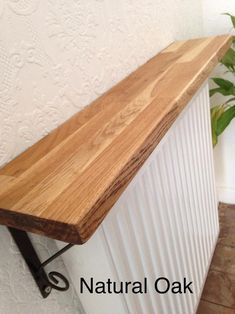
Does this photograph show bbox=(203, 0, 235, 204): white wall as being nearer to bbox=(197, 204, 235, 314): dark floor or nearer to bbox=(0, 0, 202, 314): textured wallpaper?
bbox=(197, 204, 235, 314): dark floor

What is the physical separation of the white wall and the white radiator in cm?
48

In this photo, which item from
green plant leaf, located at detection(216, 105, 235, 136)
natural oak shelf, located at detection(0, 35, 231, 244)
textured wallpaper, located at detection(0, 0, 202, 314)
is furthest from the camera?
green plant leaf, located at detection(216, 105, 235, 136)

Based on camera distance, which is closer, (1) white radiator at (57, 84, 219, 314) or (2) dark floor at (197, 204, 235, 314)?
(1) white radiator at (57, 84, 219, 314)

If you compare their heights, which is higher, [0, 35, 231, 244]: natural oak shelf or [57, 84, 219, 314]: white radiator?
[0, 35, 231, 244]: natural oak shelf

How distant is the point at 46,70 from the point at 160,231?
388mm

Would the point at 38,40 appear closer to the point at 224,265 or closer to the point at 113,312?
the point at 113,312

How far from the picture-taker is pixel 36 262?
0.48m

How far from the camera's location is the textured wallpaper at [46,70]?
16.2 inches

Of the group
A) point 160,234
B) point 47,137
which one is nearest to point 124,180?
point 47,137

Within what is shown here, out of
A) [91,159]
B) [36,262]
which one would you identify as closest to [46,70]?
[91,159]

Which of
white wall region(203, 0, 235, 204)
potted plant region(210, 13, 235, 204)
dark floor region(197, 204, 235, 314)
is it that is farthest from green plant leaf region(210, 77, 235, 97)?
dark floor region(197, 204, 235, 314)

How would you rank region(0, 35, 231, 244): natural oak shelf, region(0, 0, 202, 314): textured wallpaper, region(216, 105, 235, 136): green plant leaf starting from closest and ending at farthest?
region(0, 35, 231, 244): natural oak shelf → region(0, 0, 202, 314): textured wallpaper → region(216, 105, 235, 136): green plant leaf

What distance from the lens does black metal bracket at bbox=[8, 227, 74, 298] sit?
1.45ft

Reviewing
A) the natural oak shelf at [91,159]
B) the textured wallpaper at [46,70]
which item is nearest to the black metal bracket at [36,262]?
the textured wallpaper at [46,70]
